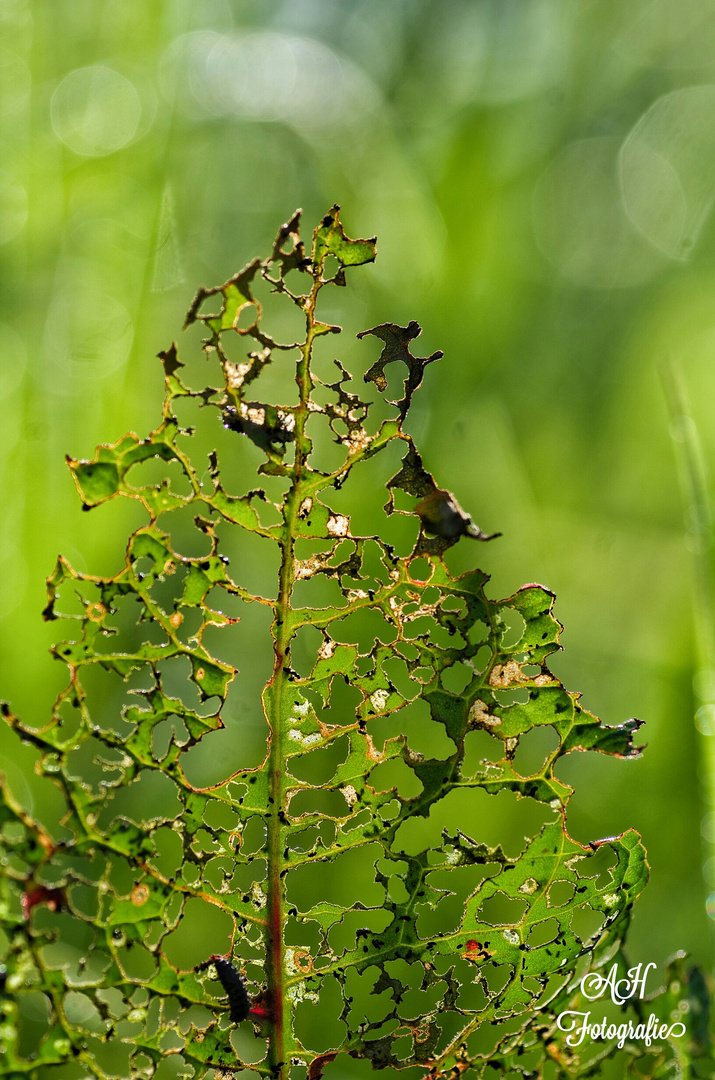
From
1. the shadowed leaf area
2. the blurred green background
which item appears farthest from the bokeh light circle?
the shadowed leaf area

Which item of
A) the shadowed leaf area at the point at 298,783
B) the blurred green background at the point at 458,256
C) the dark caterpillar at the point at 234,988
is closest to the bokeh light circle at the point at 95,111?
the blurred green background at the point at 458,256

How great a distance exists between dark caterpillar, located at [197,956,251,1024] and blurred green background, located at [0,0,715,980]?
0.34 m

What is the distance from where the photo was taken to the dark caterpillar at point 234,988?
241 millimetres

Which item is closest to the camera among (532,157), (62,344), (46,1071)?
(46,1071)

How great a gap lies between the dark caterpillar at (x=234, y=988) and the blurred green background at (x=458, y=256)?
13.5 inches

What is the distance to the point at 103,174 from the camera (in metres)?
0.67

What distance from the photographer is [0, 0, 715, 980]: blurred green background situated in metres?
0.59

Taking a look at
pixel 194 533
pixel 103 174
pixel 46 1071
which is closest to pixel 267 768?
pixel 46 1071

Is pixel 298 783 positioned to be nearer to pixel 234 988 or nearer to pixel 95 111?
pixel 234 988

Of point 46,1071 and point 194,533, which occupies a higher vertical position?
point 194,533

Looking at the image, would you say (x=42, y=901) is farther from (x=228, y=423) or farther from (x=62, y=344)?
(x=62, y=344)

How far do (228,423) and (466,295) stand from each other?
492mm

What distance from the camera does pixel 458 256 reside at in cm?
71
